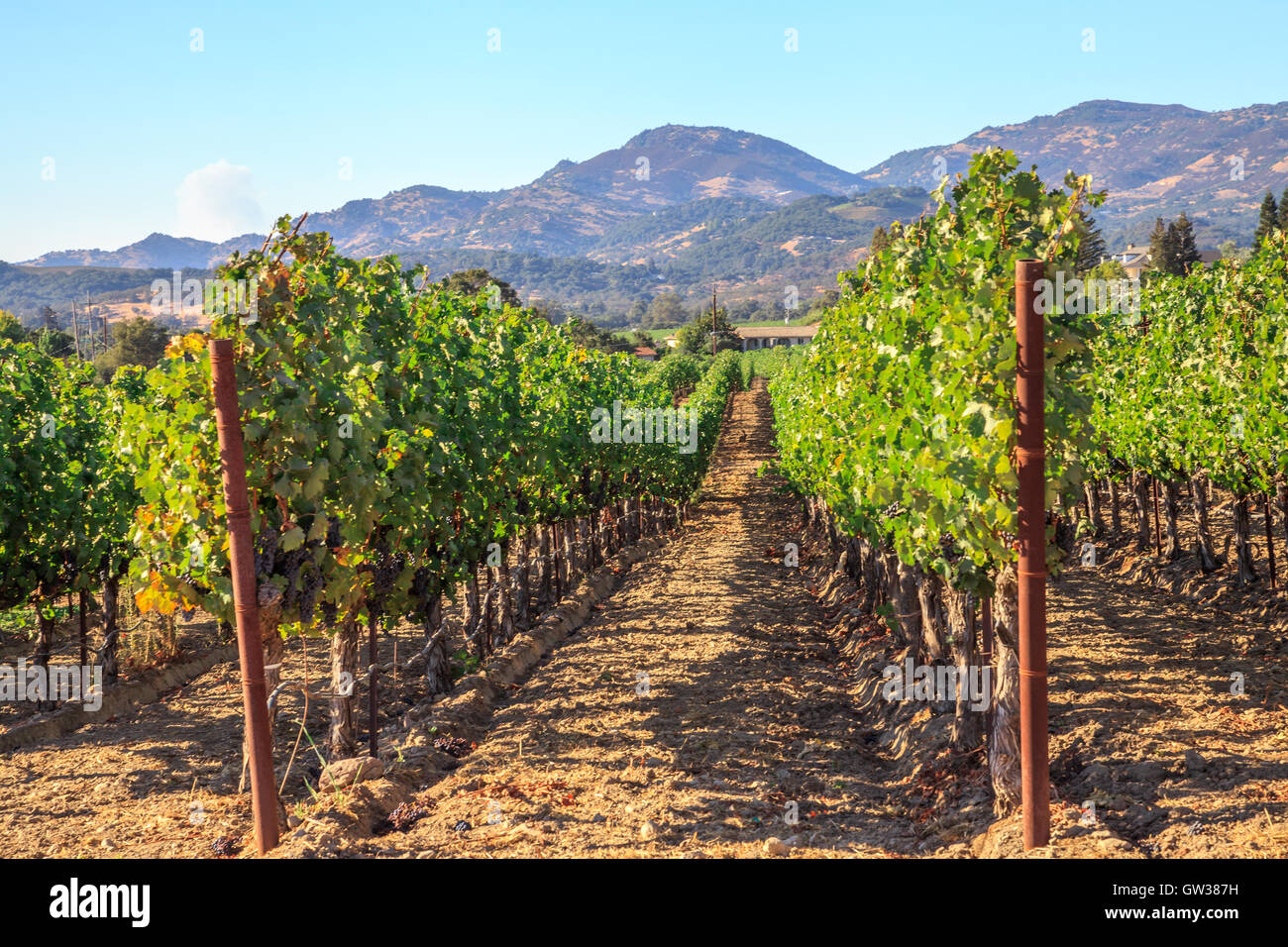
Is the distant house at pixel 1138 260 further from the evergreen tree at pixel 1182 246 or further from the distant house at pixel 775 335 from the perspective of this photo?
the distant house at pixel 775 335

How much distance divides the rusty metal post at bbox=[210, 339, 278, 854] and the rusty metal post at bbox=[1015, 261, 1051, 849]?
14.7 ft

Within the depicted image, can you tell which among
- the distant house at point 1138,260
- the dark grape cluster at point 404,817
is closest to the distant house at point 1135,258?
the distant house at point 1138,260

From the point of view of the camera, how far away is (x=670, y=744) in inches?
356

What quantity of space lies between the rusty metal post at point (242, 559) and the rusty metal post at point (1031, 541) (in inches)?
176

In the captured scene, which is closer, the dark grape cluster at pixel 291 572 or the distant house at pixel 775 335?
the dark grape cluster at pixel 291 572

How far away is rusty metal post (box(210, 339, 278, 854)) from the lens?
5.86 meters

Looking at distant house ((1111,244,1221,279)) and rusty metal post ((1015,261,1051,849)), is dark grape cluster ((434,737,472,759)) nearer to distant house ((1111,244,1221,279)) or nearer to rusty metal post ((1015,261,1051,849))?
rusty metal post ((1015,261,1051,849))

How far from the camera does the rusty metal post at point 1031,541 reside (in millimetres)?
5238

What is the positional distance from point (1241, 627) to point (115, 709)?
588 inches

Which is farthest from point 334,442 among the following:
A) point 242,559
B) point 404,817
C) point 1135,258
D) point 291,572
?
point 1135,258

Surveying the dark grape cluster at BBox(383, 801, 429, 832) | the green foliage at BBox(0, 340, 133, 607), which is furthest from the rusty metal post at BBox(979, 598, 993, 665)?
the green foliage at BBox(0, 340, 133, 607)

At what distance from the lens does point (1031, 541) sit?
5.28 metres

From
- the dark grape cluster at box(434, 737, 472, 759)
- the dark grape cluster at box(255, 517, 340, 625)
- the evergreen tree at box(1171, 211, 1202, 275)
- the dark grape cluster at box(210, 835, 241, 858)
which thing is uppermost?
the evergreen tree at box(1171, 211, 1202, 275)
